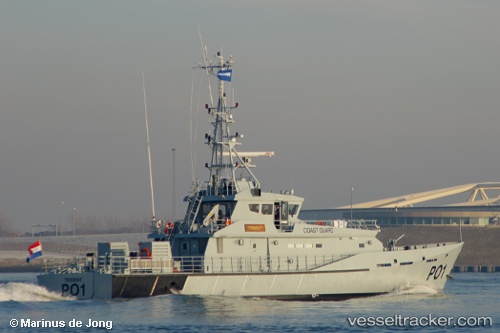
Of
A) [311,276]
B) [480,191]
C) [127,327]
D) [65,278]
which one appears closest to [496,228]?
[480,191]

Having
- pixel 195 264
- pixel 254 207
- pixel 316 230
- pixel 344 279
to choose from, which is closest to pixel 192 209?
pixel 195 264

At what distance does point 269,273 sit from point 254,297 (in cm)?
132

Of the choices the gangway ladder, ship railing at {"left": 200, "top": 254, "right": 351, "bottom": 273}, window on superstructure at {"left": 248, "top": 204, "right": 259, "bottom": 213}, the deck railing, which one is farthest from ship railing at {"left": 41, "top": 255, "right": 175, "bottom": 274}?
window on superstructure at {"left": 248, "top": 204, "right": 259, "bottom": 213}

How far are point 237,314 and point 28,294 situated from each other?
10726 mm

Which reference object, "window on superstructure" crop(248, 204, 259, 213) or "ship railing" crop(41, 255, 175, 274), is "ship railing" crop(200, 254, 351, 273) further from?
"window on superstructure" crop(248, 204, 259, 213)

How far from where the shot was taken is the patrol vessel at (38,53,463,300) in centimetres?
4575

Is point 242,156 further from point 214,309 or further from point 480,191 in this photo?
point 480,191

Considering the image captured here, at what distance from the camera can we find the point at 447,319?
4078 cm

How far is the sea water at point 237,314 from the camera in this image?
37.7 metres

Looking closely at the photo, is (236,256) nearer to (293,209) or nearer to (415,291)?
(293,209)

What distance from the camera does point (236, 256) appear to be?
47531mm

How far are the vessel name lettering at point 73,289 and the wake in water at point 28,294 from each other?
0.89 feet

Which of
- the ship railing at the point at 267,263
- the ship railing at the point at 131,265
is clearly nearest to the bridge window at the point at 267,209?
the ship railing at the point at 267,263

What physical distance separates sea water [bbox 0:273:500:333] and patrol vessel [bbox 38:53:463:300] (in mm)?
796
